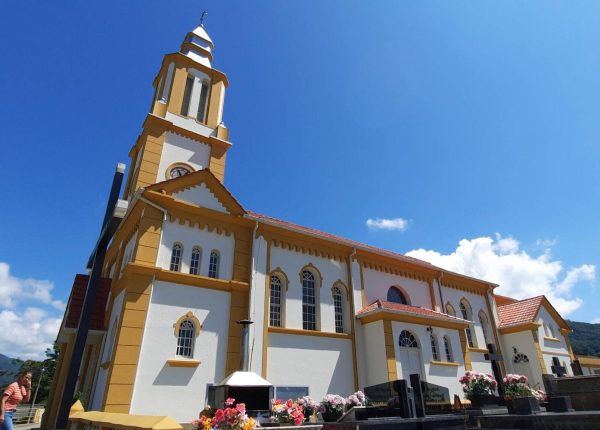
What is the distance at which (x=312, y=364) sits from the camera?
17.1m

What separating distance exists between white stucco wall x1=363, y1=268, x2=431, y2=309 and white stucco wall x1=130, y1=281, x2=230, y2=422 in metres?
8.74

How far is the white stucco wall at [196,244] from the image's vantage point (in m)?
15.3

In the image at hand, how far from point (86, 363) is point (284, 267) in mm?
10420

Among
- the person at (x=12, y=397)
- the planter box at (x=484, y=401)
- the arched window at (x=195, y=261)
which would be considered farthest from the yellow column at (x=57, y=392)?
the planter box at (x=484, y=401)

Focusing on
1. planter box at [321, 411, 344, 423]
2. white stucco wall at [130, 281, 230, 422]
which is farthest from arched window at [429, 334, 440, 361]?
white stucco wall at [130, 281, 230, 422]

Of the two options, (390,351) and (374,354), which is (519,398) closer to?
(390,351)

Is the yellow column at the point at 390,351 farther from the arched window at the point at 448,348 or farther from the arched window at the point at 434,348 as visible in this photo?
the arched window at the point at 448,348

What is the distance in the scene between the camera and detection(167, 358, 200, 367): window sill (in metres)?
13.7

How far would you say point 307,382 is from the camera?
16562mm

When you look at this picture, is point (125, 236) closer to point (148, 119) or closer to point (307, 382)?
point (148, 119)

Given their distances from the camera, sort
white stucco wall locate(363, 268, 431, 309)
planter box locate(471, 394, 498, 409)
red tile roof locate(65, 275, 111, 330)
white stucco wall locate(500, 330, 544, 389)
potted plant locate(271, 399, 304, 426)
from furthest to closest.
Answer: white stucco wall locate(500, 330, 544, 389), white stucco wall locate(363, 268, 431, 309), red tile roof locate(65, 275, 111, 330), planter box locate(471, 394, 498, 409), potted plant locate(271, 399, 304, 426)

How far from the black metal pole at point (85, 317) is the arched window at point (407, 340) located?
14.6m

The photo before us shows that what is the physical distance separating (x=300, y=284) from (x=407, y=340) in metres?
6.19

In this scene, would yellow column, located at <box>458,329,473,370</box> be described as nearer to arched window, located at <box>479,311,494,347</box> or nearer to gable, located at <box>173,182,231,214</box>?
arched window, located at <box>479,311,494,347</box>
